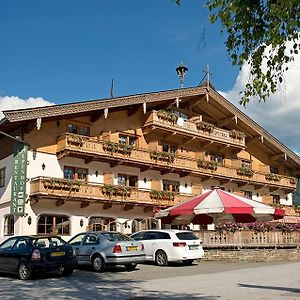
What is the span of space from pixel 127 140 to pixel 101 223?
606 cm

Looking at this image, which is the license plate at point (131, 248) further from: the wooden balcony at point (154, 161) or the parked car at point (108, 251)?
the wooden balcony at point (154, 161)

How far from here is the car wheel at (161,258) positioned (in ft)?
64.7

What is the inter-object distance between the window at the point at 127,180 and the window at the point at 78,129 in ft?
12.2

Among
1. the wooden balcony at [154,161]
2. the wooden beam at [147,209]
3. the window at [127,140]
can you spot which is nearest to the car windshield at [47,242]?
the wooden balcony at [154,161]

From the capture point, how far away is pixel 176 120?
33531 mm

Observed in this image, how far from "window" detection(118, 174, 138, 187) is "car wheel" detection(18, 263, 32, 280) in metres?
16.4

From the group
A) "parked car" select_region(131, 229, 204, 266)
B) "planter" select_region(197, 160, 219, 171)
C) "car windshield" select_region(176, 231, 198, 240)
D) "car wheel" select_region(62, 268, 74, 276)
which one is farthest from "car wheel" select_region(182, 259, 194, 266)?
"planter" select_region(197, 160, 219, 171)

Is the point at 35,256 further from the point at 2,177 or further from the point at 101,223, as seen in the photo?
the point at 101,223

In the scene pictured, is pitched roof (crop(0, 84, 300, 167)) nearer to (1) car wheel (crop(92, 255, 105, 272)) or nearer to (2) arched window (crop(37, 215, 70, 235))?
(2) arched window (crop(37, 215, 70, 235))

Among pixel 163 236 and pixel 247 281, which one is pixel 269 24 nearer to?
pixel 247 281

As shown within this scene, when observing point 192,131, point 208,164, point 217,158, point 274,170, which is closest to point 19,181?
point 192,131

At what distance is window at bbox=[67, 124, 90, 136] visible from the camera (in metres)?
29.0

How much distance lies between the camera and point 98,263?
56.7ft

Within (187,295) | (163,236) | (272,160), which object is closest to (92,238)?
(163,236)
